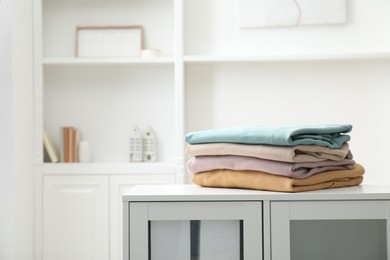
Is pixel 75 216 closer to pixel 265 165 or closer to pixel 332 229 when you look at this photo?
pixel 265 165

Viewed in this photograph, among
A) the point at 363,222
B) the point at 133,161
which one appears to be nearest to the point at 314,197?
the point at 363,222

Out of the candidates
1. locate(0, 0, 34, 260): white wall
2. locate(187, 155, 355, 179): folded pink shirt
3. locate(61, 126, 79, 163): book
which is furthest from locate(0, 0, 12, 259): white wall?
locate(187, 155, 355, 179): folded pink shirt

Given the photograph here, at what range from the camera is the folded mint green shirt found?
1.24 meters

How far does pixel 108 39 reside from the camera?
296 cm

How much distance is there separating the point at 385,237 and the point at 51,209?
77.4 inches

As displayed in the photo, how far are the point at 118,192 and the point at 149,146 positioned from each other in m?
0.30

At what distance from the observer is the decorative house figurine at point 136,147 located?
2.89m

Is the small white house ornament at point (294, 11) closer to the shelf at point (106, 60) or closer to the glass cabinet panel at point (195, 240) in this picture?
the shelf at point (106, 60)

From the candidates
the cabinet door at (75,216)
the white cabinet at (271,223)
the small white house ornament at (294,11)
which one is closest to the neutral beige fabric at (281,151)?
the white cabinet at (271,223)

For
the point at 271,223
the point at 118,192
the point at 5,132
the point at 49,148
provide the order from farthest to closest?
the point at 49,148 → the point at 118,192 → the point at 5,132 → the point at 271,223

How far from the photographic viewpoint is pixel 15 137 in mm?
2559

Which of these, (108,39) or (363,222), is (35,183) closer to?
(108,39)

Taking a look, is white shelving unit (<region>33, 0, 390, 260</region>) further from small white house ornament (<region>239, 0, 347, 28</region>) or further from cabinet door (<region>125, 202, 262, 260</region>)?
cabinet door (<region>125, 202, 262, 260</region>)

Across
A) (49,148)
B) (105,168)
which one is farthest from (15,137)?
(105,168)
